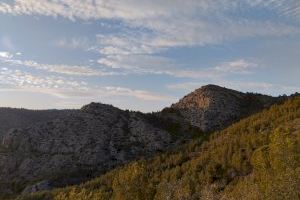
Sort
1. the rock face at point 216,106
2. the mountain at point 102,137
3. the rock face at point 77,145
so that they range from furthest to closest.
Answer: the rock face at point 216,106 → the rock face at point 77,145 → the mountain at point 102,137

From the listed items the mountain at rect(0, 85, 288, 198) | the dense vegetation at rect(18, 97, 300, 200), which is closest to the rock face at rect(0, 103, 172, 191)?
the mountain at rect(0, 85, 288, 198)

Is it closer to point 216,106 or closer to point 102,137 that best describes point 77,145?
point 102,137

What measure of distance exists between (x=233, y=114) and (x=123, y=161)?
2479 cm

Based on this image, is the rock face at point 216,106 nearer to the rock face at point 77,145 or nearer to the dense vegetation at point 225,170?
the rock face at point 77,145

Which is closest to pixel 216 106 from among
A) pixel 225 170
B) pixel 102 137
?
pixel 102 137

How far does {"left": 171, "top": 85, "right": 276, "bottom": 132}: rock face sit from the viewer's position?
309 ft

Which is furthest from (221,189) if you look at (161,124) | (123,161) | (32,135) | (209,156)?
(32,135)

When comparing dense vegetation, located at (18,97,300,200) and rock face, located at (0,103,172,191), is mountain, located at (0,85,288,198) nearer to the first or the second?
rock face, located at (0,103,172,191)

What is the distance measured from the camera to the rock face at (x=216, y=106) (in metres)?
94.2

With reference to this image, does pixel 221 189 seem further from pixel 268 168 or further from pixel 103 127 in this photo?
pixel 103 127

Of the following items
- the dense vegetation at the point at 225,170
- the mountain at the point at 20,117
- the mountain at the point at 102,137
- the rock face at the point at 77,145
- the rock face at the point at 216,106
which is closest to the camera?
the dense vegetation at the point at 225,170

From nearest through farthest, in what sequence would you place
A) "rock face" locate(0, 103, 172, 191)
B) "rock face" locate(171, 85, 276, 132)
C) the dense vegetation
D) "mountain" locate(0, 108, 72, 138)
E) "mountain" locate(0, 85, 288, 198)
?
the dense vegetation, "mountain" locate(0, 85, 288, 198), "rock face" locate(0, 103, 172, 191), "rock face" locate(171, 85, 276, 132), "mountain" locate(0, 108, 72, 138)

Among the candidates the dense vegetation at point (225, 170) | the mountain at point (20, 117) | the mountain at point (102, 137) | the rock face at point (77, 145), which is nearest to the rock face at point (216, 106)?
the mountain at point (102, 137)

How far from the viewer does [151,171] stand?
2739 inches
